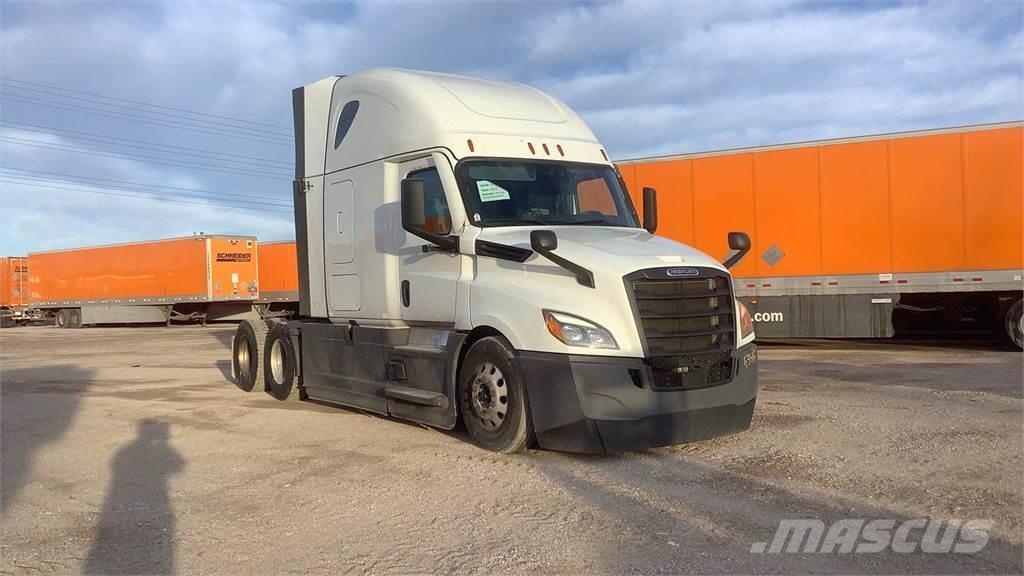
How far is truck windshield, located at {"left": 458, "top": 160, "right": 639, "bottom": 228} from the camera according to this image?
6891 mm

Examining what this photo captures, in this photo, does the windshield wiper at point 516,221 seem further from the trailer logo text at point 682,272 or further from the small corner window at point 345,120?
the small corner window at point 345,120

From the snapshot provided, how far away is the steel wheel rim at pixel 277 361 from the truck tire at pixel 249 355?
0.61ft

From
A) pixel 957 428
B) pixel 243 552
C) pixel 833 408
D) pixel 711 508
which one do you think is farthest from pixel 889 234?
pixel 243 552

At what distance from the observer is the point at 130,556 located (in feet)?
14.1

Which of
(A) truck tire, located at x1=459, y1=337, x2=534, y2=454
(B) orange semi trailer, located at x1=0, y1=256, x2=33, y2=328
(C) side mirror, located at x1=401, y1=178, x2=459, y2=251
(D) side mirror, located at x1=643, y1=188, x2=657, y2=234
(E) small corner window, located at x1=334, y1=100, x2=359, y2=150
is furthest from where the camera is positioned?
(B) orange semi trailer, located at x1=0, y1=256, x2=33, y2=328

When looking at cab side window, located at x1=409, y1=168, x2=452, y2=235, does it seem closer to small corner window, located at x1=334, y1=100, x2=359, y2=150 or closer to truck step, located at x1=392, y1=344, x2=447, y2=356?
truck step, located at x1=392, y1=344, x2=447, y2=356

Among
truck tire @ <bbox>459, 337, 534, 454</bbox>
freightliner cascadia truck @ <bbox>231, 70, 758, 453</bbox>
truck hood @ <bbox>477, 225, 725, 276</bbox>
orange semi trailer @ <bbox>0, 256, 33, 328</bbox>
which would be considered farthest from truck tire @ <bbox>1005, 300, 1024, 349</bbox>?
orange semi trailer @ <bbox>0, 256, 33, 328</bbox>

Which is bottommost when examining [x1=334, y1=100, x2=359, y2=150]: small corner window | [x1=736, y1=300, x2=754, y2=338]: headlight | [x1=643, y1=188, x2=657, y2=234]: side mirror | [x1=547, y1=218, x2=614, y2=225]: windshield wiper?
[x1=736, y1=300, x2=754, y2=338]: headlight

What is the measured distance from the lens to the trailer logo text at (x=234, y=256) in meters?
31.8

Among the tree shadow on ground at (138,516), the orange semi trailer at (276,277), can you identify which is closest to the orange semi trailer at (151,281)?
the orange semi trailer at (276,277)

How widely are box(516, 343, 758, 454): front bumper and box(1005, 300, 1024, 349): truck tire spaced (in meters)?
10.5

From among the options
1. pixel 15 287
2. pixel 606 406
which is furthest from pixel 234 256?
pixel 606 406

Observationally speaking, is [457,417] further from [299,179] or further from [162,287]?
[162,287]

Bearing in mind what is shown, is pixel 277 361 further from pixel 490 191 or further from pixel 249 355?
pixel 490 191
